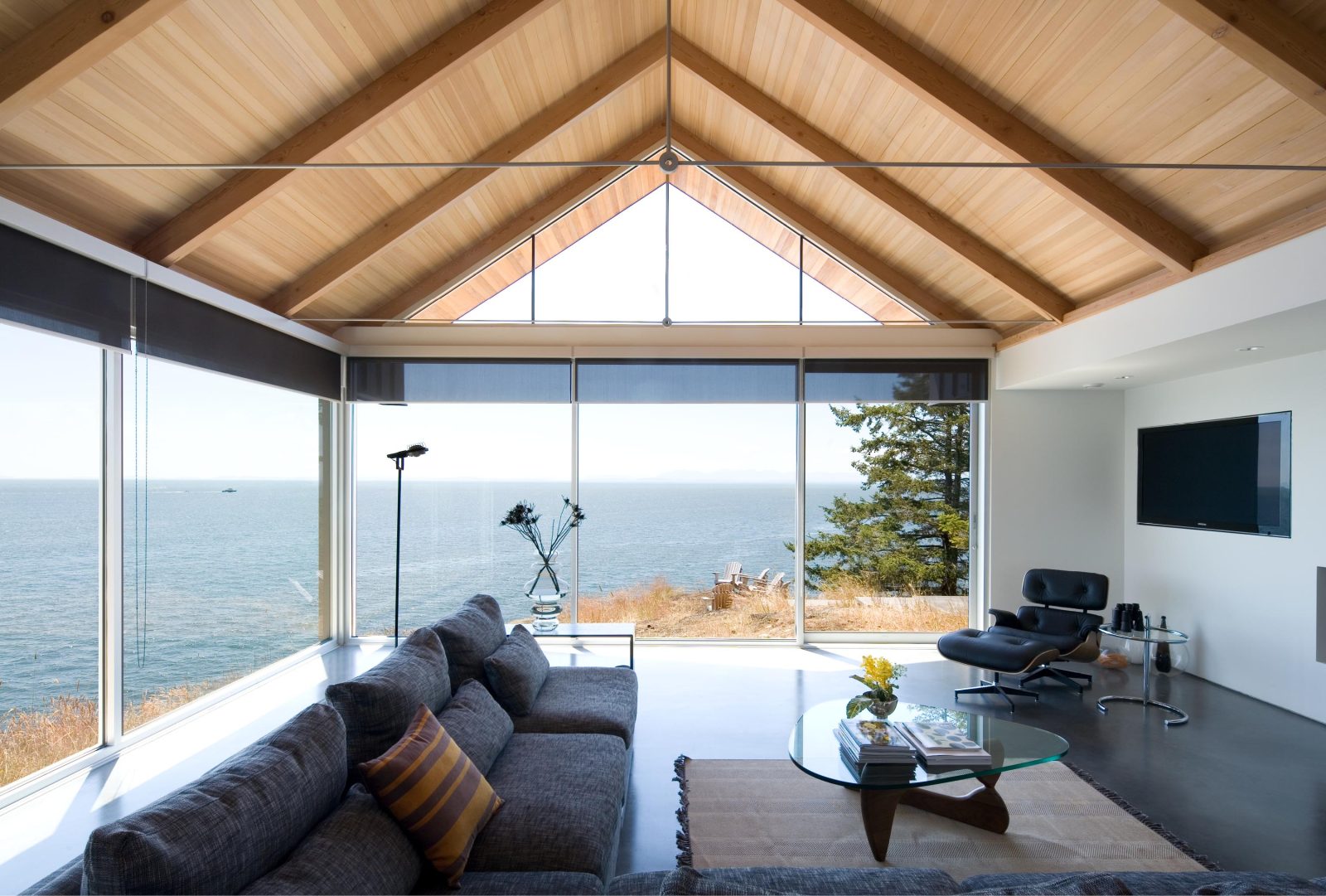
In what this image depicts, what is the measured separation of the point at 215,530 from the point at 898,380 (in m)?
5.34

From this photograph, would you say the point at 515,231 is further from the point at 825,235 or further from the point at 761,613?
the point at 761,613

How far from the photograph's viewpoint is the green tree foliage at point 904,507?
267 inches

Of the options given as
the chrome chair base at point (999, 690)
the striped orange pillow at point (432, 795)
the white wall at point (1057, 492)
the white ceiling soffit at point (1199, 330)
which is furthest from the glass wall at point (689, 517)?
the striped orange pillow at point (432, 795)

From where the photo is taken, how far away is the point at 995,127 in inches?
159

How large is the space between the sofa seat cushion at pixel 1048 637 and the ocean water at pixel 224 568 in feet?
5.72

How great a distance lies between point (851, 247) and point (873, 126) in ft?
5.00

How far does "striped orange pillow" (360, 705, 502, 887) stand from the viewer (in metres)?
2.06

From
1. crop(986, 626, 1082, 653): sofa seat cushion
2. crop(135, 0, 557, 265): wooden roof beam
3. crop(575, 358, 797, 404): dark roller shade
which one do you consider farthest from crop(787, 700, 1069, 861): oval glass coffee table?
crop(135, 0, 557, 265): wooden roof beam

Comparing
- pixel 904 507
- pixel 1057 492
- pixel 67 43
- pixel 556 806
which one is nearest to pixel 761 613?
pixel 904 507

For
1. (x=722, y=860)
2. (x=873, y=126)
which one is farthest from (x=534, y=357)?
(x=722, y=860)

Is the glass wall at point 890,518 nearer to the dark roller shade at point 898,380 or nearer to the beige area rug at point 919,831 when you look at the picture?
the dark roller shade at point 898,380

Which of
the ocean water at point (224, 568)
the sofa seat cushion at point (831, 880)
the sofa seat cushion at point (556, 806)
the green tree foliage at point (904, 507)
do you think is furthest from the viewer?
the green tree foliage at point (904, 507)

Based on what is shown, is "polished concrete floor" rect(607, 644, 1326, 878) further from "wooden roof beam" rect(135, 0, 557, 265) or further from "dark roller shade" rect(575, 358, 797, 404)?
"wooden roof beam" rect(135, 0, 557, 265)

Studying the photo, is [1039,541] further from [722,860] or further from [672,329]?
[722,860]
